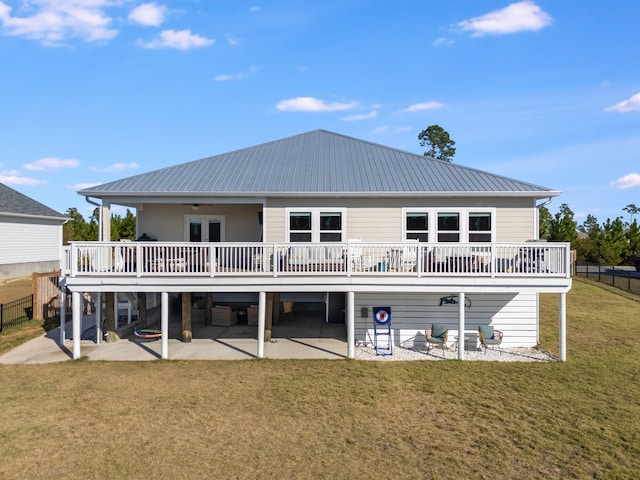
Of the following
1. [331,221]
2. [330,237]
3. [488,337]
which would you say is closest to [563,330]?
[488,337]

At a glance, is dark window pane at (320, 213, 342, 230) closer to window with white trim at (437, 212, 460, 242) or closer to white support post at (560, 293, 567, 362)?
window with white trim at (437, 212, 460, 242)

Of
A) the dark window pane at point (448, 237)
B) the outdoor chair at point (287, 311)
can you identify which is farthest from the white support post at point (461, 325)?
the outdoor chair at point (287, 311)

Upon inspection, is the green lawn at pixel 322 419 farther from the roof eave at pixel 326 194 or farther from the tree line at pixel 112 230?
the tree line at pixel 112 230

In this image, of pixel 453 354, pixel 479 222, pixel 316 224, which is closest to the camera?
pixel 453 354

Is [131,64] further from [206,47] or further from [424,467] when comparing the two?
[424,467]

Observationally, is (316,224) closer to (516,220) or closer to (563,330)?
(516,220)

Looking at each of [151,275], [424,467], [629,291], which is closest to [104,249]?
[151,275]
